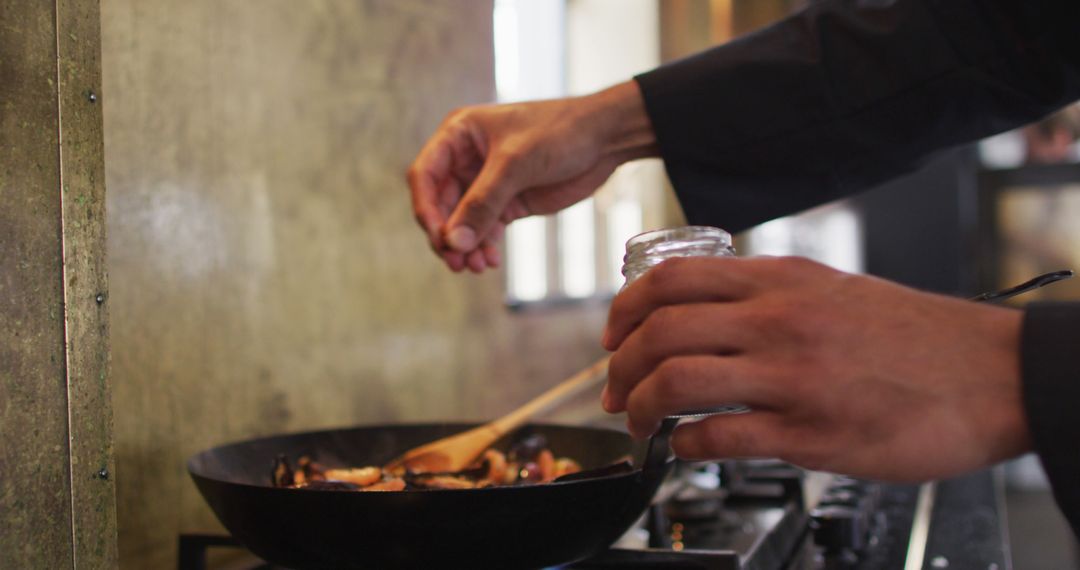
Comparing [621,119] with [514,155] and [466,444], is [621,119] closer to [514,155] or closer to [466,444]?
[514,155]

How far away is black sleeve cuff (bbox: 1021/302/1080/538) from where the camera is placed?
17.9 inches

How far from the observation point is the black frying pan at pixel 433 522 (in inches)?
26.9

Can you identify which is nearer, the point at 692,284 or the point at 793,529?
the point at 692,284

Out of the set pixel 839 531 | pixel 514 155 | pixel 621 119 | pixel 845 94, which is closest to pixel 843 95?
pixel 845 94

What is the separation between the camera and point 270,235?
1.23 meters

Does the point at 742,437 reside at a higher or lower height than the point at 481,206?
lower

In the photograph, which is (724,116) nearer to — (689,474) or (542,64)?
(689,474)

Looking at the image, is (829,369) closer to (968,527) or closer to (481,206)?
(481,206)

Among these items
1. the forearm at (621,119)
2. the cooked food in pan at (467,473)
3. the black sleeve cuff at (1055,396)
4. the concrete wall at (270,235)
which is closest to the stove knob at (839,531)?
the cooked food in pan at (467,473)

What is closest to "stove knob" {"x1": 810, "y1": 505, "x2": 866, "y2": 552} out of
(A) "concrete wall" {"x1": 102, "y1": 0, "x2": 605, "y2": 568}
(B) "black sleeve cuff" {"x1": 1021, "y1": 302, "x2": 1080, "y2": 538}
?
(B) "black sleeve cuff" {"x1": 1021, "y1": 302, "x2": 1080, "y2": 538}

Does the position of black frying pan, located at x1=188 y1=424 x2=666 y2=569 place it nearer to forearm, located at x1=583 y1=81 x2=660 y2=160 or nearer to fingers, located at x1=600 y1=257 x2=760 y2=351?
fingers, located at x1=600 y1=257 x2=760 y2=351

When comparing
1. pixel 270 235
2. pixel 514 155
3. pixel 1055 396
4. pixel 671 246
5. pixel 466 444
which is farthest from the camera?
pixel 270 235

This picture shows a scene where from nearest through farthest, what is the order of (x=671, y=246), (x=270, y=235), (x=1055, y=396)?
(x=1055, y=396) → (x=671, y=246) → (x=270, y=235)

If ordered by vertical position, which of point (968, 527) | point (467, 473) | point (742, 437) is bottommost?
point (968, 527)
